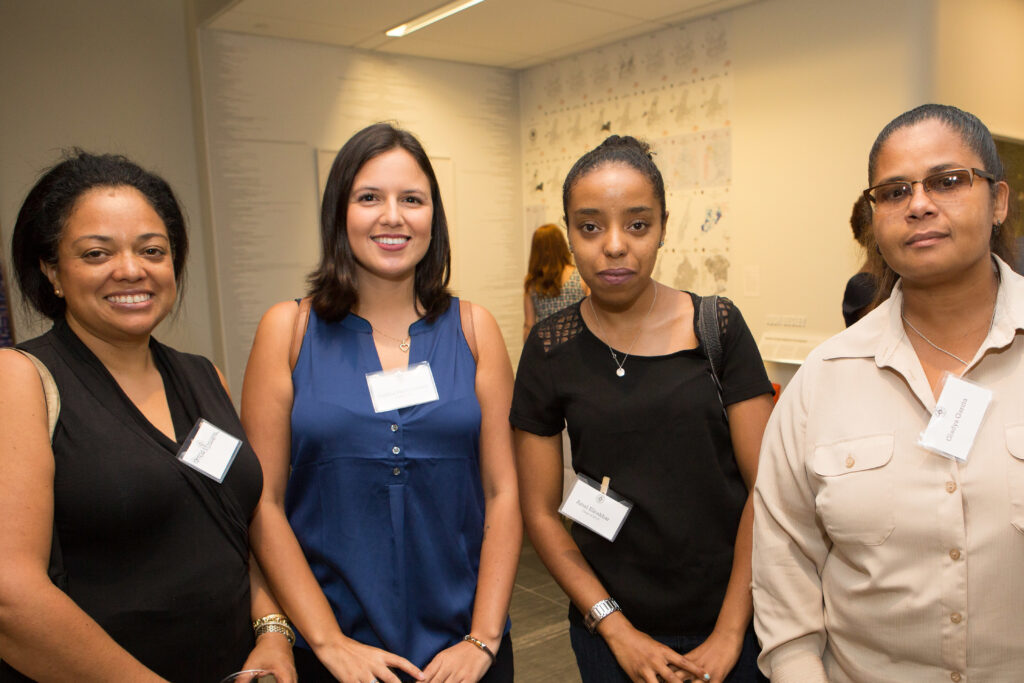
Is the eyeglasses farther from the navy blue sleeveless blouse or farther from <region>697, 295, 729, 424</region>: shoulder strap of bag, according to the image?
the navy blue sleeveless blouse

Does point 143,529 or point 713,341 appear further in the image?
point 713,341

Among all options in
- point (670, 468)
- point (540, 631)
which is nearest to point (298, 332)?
point (670, 468)

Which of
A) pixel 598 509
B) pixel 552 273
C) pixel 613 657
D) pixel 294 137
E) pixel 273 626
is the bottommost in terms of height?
pixel 613 657

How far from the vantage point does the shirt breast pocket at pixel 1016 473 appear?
3.56 feet

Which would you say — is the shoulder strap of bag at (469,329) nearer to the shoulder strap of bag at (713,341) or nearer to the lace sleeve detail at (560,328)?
the lace sleeve detail at (560,328)

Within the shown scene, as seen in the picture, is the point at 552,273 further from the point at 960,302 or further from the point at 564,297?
the point at 960,302

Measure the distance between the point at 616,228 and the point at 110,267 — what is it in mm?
957

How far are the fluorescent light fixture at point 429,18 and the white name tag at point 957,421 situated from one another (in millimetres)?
3892

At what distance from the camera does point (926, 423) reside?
1.17 meters

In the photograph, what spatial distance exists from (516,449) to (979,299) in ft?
3.06

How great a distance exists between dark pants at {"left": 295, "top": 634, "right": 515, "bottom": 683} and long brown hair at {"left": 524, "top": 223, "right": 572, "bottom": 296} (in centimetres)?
399

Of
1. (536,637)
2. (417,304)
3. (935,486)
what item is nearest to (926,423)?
(935,486)

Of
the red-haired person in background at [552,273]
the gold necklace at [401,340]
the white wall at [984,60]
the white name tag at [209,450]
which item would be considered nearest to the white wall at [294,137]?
the red-haired person in background at [552,273]

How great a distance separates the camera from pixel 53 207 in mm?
1321
